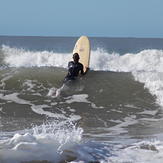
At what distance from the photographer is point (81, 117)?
9.04 m

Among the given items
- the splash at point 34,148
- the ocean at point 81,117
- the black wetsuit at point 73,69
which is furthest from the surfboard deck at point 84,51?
the splash at point 34,148

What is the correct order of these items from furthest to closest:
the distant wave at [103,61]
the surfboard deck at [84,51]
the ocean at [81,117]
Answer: the distant wave at [103,61] → the surfboard deck at [84,51] → the ocean at [81,117]

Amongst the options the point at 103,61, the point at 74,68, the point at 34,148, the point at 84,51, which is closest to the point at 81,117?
the point at 74,68

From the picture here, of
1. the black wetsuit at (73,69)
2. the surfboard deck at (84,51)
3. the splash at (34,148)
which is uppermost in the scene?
the surfboard deck at (84,51)

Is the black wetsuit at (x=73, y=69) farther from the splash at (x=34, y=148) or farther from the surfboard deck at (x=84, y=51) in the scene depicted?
the splash at (x=34, y=148)

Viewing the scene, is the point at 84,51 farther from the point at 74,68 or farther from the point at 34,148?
the point at 34,148

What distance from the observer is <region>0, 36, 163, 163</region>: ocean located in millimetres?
4871

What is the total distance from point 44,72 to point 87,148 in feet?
33.7

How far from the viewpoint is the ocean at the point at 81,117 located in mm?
4871

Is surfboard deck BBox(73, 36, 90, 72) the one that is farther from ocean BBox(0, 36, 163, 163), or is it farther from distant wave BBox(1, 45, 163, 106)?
distant wave BBox(1, 45, 163, 106)

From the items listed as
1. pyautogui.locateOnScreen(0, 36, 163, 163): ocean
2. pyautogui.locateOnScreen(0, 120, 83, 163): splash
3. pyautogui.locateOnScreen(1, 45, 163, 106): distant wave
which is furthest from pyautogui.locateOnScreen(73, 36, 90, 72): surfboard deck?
pyautogui.locateOnScreen(0, 120, 83, 163): splash

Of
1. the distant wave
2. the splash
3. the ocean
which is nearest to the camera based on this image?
the splash

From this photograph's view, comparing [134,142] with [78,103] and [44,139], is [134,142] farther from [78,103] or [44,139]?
[78,103]

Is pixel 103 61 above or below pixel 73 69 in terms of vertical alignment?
above
